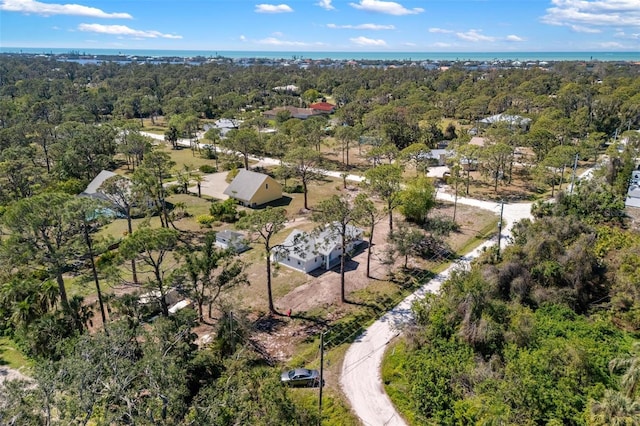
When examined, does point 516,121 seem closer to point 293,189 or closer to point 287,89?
point 293,189

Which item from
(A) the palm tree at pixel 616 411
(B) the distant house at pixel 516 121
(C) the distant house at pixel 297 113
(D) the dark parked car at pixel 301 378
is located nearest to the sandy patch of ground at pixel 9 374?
(D) the dark parked car at pixel 301 378

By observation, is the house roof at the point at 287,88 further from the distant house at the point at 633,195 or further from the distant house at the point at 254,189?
the distant house at the point at 633,195

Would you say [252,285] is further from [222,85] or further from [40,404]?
[222,85]

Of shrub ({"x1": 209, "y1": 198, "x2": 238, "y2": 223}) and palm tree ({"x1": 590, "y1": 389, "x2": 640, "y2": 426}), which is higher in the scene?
palm tree ({"x1": 590, "y1": 389, "x2": 640, "y2": 426})

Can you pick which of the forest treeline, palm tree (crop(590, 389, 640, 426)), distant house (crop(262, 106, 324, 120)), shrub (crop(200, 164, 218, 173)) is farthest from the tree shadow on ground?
distant house (crop(262, 106, 324, 120))

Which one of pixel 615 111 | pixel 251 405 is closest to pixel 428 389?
pixel 251 405

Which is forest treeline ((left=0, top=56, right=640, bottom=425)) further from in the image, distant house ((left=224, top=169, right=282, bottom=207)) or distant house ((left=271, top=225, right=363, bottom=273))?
distant house ((left=271, top=225, right=363, bottom=273))
